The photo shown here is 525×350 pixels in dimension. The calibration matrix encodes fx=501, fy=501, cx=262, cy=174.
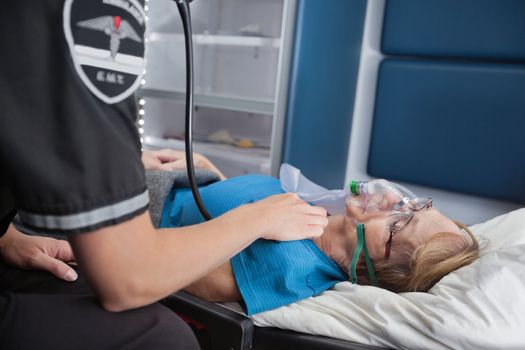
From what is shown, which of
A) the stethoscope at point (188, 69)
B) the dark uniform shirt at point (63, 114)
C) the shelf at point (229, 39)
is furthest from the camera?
the shelf at point (229, 39)

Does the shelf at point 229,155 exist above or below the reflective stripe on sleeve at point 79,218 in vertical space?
below

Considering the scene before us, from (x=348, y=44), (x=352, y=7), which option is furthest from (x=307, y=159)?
(x=352, y=7)

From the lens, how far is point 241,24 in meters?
2.63

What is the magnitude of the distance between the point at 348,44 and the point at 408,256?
127 centimetres

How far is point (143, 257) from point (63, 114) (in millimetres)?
205

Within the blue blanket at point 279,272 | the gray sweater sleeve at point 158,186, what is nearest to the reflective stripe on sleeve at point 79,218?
the blue blanket at point 279,272

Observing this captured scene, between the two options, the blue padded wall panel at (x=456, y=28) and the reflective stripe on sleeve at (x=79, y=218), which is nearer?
the reflective stripe on sleeve at (x=79, y=218)

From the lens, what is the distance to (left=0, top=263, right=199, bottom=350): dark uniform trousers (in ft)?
2.26

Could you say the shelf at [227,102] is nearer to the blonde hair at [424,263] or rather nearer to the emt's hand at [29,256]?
the blonde hair at [424,263]

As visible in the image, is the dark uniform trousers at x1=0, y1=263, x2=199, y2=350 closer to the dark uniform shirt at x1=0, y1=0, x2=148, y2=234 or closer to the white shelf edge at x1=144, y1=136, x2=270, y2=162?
the dark uniform shirt at x1=0, y1=0, x2=148, y2=234

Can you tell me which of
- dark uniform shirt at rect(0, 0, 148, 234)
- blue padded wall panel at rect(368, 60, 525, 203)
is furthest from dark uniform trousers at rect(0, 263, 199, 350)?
blue padded wall panel at rect(368, 60, 525, 203)

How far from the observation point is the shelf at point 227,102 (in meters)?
2.11

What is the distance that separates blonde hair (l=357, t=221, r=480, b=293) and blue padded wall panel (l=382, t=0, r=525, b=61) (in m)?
1.03

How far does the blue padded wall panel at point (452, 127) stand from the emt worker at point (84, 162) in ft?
5.58
